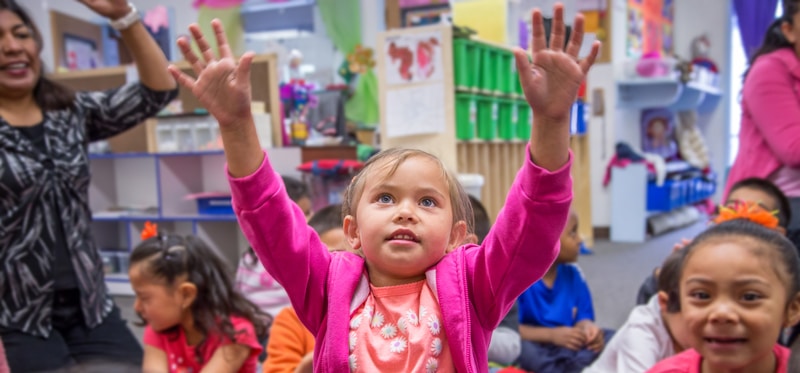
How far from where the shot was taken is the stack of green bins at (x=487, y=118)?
11.6 feet

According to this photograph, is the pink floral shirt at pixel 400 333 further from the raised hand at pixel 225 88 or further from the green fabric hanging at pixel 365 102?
the green fabric hanging at pixel 365 102

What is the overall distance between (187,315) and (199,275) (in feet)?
0.36

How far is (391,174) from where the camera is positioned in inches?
30.8

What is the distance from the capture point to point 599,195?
5.93m

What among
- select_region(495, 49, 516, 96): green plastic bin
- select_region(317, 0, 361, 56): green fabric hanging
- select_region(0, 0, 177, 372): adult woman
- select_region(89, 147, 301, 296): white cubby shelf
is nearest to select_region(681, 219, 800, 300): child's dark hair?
select_region(0, 0, 177, 372): adult woman

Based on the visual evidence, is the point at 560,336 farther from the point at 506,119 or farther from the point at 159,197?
the point at 159,197

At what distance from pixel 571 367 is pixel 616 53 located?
431 cm

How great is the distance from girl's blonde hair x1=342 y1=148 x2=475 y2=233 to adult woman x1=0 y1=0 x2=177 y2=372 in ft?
2.60

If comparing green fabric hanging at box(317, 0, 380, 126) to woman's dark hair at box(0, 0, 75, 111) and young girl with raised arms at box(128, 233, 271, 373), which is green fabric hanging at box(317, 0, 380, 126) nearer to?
young girl with raised arms at box(128, 233, 271, 373)

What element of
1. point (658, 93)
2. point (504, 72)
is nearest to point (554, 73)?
point (504, 72)

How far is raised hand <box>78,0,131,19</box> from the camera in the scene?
56.1 inches

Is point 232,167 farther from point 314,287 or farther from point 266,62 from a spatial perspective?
point 266,62

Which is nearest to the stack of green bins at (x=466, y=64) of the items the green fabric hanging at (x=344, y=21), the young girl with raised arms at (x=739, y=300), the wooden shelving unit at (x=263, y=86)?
the wooden shelving unit at (x=263, y=86)

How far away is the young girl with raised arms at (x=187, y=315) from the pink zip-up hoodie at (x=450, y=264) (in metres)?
0.90
